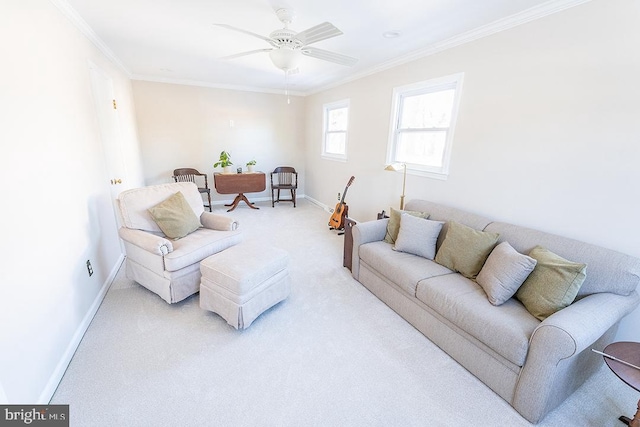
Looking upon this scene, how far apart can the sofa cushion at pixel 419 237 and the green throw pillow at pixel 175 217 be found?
6.56ft

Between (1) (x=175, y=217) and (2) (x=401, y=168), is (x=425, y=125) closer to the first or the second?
(2) (x=401, y=168)

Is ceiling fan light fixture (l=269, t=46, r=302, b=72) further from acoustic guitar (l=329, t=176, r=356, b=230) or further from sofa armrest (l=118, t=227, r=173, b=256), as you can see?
acoustic guitar (l=329, t=176, r=356, b=230)

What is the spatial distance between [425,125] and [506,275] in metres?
1.96

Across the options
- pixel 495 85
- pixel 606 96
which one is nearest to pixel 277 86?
pixel 495 85

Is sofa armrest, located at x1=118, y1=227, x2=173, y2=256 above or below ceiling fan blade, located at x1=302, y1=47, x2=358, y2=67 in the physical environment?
below

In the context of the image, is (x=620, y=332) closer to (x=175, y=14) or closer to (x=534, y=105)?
(x=534, y=105)

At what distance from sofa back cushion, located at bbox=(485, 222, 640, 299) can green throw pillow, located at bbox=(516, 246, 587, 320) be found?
0.43 feet

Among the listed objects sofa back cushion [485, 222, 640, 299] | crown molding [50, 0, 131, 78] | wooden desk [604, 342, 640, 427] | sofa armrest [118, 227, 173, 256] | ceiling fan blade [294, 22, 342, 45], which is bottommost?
wooden desk [604, 342, 640, 427]

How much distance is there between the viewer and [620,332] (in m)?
1.75

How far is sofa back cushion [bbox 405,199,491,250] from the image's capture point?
2285 mm

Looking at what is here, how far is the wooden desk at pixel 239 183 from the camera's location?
502cm

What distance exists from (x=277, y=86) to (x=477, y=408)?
5.50 meters

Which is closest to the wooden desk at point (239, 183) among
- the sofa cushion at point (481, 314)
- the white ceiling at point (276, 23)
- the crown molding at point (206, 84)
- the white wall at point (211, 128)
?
the white wall at point (211, 128)

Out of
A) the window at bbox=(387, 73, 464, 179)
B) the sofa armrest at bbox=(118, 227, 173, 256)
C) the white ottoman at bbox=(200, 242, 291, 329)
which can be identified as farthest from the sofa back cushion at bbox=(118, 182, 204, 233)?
the window at bbox=(387, 73, 464, 179)
